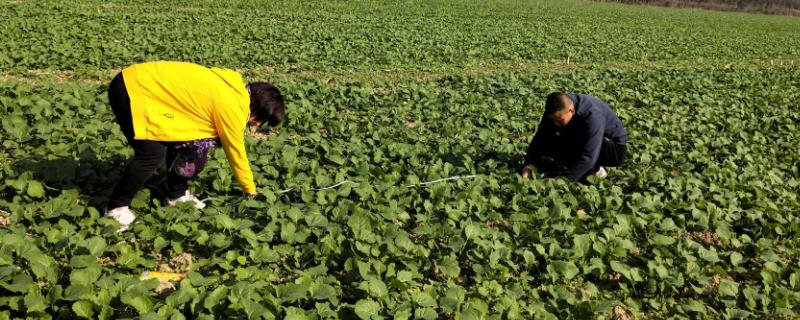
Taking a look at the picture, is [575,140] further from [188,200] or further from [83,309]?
[83,309]

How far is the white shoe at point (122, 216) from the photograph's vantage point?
12.9 ft

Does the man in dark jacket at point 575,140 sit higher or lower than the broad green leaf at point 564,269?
higher

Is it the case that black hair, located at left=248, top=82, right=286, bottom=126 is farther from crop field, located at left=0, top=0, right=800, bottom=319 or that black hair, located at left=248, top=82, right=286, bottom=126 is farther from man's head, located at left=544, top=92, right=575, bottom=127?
man's head, located at left=544, top=92, right=575, bottom=127

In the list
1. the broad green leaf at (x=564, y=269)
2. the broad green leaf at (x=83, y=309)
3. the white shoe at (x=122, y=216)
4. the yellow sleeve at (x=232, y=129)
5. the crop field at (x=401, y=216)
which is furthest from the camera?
the white shoe at (x=122, y=216)

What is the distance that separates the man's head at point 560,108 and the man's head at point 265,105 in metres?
2.71

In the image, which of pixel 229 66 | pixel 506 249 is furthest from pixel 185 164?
pixel 229 66

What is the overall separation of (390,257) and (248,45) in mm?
10306

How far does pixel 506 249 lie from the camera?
397 cm

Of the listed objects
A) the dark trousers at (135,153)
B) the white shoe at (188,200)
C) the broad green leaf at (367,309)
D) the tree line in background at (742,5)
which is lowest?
the broad green leaf at (367,309)

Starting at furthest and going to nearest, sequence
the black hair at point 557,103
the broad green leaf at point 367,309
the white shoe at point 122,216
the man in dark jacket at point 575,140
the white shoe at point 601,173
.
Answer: the white shoe at point 601,173, the man in dark jacket at point 575,140, the black hair at point 557,103, the white shoe at point 122,216, the broad green leaf at point 367,309

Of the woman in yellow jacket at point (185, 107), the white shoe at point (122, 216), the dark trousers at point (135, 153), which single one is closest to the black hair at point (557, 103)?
the woman in yellow jacket at point (185, 107)

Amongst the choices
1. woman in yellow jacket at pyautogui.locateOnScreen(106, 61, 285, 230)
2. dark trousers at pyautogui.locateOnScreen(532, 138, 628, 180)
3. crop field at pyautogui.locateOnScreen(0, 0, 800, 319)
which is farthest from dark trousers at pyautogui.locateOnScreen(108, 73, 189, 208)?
dark trousers at pyautogui.locateOnScreen(532, 138, 628, 180)

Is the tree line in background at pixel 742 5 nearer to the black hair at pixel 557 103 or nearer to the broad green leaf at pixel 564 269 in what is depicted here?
the black hair at pixel 557 103

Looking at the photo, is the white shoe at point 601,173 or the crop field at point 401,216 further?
the white shoe at point 601,173
